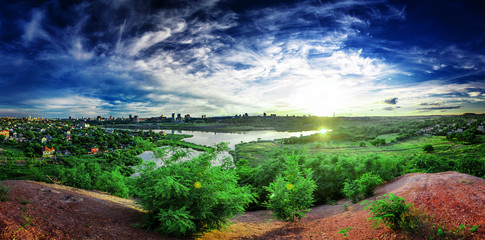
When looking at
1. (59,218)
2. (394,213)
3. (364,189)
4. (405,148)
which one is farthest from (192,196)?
(405,148)

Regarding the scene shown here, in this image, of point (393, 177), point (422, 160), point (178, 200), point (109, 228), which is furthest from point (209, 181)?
point (422, 160)

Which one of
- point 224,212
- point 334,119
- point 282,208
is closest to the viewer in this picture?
point 224,212

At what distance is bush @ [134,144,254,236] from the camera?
7.87 meters

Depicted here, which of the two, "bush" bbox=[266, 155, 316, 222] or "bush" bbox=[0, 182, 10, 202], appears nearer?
"bush" bbox=[0, 182, 10, 202]

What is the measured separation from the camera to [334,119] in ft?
652

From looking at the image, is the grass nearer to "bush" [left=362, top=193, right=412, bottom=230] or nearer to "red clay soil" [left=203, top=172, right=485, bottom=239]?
"red clay soil" [left=203, top=172, right=485, bottom=239]

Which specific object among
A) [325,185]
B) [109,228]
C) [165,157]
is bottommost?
[325,185]

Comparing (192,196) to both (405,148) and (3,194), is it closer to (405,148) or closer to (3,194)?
(3,194)

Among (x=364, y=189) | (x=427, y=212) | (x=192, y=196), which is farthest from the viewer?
(x=364, y=189)

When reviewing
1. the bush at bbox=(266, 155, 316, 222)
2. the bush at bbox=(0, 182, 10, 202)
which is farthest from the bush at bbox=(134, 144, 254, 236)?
the bush at bbox=(0, 182, 10, 202)

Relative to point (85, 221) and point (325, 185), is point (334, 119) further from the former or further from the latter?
point (85, 221)

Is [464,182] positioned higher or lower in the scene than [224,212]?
higher

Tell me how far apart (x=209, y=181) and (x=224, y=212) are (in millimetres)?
1470

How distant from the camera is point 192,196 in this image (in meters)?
8.02
